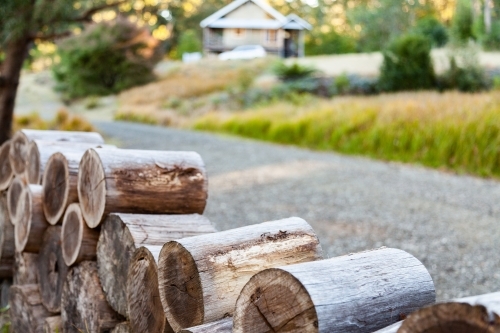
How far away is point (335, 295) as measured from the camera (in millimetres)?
1359

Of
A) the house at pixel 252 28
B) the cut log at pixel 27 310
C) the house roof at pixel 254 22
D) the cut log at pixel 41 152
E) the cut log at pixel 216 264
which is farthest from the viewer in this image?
the house at pixel 252 28

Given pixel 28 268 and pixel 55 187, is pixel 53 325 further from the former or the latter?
pixel 55 187

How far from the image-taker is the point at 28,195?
3076 millimetres

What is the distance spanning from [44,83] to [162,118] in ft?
52.0

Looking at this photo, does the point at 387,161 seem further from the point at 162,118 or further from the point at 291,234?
the point at 162,118

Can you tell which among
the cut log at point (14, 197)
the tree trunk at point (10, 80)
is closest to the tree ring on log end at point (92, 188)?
the cut log at point (14, 197)

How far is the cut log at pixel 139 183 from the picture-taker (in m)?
2.36

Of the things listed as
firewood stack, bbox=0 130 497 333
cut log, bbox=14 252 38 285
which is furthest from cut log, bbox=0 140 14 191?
cut log, bbox=14 252 38 285

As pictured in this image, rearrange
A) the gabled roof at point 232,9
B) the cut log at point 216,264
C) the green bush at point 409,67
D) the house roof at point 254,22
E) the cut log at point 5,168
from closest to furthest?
the cut log at point 216,264, the cut log at point 5,168, the green bush at point 409,67, the gabled roof at point 232,9, the house roof at point 254,22

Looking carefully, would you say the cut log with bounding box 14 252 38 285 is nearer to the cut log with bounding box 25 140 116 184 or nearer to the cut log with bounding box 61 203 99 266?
the cut log with bounding box 25 140 116 184

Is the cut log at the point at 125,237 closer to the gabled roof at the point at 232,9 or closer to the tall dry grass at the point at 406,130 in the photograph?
the tall dry grass at the point at 406,130

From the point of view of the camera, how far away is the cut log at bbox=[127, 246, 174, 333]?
1.92 m

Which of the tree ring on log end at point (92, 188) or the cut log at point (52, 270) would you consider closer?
the tree ring on log end at point (92, 188)

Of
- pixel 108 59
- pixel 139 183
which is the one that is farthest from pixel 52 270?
pixel 108 59
